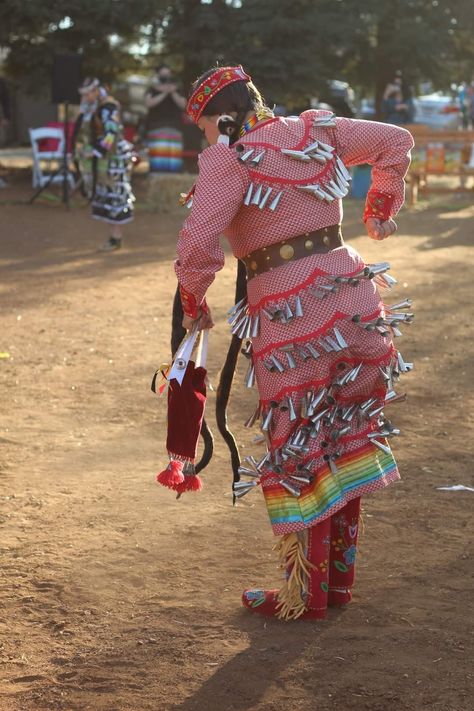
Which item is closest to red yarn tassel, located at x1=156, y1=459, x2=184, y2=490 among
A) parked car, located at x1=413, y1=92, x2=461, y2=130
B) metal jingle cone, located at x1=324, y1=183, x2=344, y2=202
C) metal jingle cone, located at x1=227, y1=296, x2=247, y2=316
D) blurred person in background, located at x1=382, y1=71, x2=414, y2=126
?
metal jingle cone, located at x1=227, y1=296, x2=247, y2=316

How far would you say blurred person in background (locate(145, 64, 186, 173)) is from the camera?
18.3 meters

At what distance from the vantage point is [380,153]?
12.1 feet

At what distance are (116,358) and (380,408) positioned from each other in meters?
3.96

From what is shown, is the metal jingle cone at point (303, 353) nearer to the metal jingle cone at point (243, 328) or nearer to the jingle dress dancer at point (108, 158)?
the metal jingle cone at point (243, 328)

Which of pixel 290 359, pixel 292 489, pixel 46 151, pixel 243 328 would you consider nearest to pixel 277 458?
pixel 292 489

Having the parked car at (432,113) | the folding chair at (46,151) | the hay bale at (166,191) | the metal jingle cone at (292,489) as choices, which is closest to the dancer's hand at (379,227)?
the metal jingle cone at (292,489)

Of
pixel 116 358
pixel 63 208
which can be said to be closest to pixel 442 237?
pixel 63 208

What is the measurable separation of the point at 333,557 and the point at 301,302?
0.92 m

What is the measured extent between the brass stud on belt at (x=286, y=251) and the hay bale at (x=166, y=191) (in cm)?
1347

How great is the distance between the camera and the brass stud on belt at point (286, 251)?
11.6ft

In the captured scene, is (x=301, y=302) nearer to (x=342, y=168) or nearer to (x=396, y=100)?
(x=342, y=168)

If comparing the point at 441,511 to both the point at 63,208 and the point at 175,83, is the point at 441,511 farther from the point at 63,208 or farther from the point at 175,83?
the point at 175,83

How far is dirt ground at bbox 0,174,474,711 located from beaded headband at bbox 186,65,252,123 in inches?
66.6

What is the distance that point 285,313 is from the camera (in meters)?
3.51
